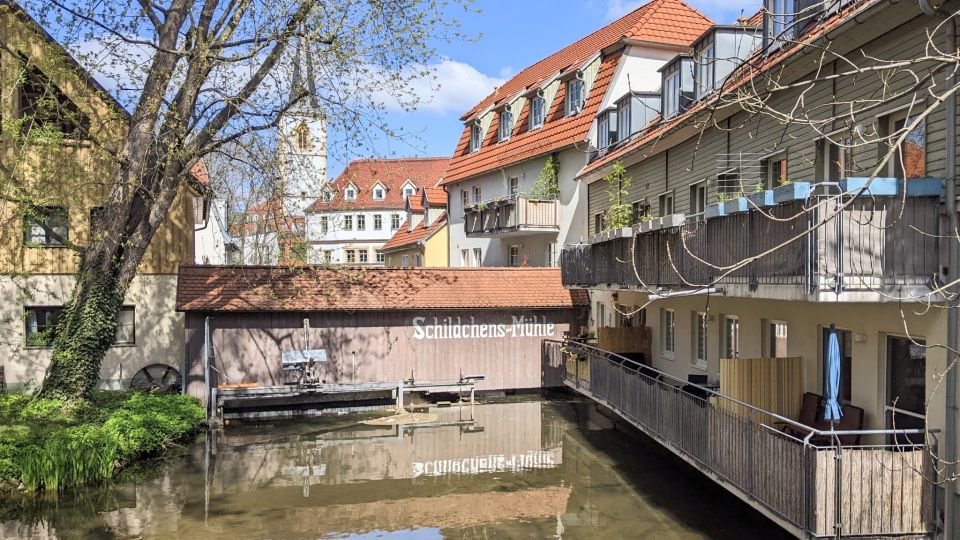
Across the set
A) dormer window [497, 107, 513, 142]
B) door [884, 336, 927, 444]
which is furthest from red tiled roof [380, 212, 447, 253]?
door [884, 336, 927, 444]

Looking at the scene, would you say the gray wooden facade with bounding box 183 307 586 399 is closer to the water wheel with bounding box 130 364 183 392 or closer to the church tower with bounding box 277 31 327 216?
the water wheel with bounding box 130 364 183 392

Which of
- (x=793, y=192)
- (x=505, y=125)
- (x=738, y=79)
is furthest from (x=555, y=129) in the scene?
(x=793, y=192)

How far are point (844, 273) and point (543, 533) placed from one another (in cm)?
531

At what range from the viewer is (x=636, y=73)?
24.4m

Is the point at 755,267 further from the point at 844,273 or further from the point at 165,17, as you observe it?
the point at 165,17

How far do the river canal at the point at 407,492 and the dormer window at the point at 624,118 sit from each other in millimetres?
7932

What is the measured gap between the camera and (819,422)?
10.7 m

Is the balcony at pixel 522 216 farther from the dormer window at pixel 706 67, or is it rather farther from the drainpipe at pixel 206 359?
the drainpipe at pixel 206 359

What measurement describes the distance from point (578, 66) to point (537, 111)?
3.38m

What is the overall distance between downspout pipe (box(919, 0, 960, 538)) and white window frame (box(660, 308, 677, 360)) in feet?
32.0

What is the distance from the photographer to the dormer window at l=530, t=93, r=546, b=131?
2811cm

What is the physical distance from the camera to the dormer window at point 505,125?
3025cm

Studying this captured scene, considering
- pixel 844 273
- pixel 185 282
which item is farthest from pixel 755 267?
pixel 185 282

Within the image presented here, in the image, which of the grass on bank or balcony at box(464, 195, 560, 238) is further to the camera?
balcony at box(464, 195, 560, 238)
